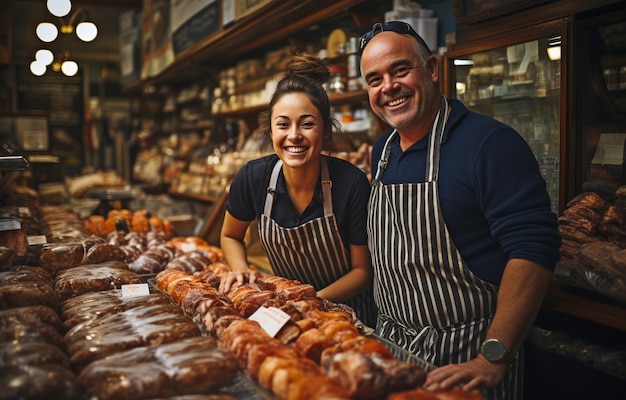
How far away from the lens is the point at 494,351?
5.51ft

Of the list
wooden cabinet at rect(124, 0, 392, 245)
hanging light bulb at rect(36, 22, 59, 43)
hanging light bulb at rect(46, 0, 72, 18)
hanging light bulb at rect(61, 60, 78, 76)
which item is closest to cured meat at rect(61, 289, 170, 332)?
wooden cabinet at rect(124, 0, 392, 245)

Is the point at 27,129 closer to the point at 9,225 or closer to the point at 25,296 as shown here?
the point at 9,225

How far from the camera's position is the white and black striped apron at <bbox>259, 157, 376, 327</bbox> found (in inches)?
99.9

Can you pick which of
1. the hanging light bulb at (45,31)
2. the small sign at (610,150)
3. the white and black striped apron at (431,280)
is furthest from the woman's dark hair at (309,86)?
the hanging light bulb at (45,31)

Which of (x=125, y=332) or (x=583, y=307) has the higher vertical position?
(x=125, y=332)

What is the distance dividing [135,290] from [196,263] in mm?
774

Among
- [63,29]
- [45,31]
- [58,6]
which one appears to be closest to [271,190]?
[58,6]

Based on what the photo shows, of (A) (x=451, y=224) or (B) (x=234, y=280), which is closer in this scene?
(A) (x=451, y=224)

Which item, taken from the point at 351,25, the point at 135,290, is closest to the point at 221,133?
the point at 351,25

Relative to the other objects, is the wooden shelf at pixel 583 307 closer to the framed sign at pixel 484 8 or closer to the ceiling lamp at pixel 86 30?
the framed sign at pixel 484 8

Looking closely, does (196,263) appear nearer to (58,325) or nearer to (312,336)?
(58,325)

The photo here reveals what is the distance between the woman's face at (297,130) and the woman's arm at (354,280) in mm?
453

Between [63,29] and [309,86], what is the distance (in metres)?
3.35

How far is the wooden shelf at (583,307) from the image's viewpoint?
6.91 ft
